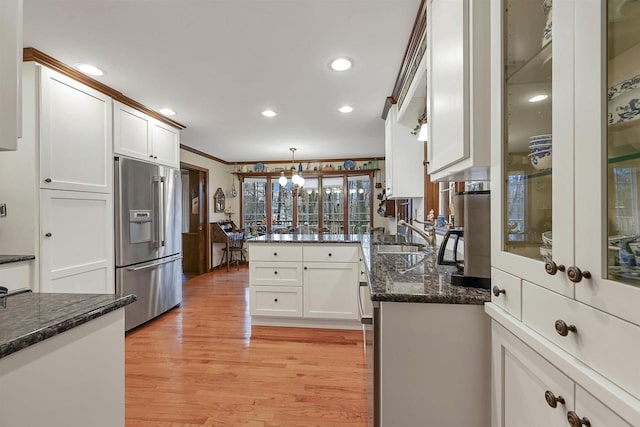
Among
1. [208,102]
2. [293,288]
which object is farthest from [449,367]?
[208,102]

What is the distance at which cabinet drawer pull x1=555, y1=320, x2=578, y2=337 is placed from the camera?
24.3 inches

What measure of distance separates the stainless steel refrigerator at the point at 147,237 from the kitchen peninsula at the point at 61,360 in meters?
1.95

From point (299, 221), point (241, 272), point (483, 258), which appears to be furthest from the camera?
point (299, 221)

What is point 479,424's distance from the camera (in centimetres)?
102

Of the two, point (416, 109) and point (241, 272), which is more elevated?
point (416, 109)

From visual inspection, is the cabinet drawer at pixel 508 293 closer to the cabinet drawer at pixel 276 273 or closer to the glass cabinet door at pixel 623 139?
the glass cabinet door at pixel 623 139

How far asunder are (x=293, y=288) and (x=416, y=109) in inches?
78.1

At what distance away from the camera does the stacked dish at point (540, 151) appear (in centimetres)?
74

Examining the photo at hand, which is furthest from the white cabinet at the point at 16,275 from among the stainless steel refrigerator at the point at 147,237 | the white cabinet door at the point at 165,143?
the white cabinet door at the point at 165,143

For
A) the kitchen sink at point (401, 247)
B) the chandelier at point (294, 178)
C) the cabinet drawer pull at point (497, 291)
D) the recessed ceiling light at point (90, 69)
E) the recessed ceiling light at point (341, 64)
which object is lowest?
the kitchen sink at point (401, 247)

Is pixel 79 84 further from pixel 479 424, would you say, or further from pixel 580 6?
pixel 479 424

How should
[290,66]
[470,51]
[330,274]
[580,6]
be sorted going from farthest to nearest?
[330,274] → [290,66] → [470,51] → [580,6]

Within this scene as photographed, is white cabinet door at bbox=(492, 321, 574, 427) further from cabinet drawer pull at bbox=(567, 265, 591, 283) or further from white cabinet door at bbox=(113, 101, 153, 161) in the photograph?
white cabinet door at bbox=(113, 101, 153, 161)

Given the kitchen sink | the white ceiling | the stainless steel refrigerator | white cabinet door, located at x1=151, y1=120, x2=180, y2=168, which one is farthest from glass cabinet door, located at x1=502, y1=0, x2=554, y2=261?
white cabinet door, located at x1=151, y1=120, x2=180, y2=168
